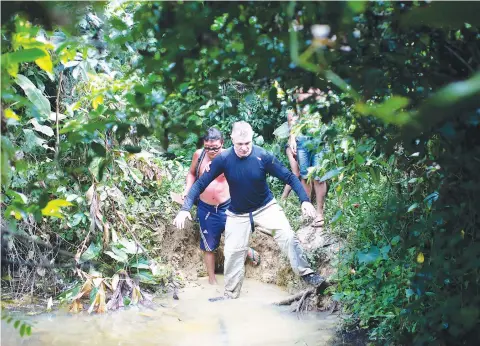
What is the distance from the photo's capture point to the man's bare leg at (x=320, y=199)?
6802 millimetres

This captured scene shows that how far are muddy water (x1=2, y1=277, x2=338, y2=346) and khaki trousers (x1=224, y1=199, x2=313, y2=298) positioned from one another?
0.93 feet

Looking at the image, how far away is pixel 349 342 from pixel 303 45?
3.79m

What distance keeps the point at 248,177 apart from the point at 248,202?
32cm

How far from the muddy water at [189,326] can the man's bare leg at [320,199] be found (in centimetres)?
109

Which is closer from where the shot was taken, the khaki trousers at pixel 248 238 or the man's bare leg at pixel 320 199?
the khaki trousers at pixel 248 238

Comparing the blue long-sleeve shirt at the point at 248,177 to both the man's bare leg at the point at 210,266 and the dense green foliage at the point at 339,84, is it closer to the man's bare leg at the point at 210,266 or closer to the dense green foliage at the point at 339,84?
the man's bare leg at the point at 210,266

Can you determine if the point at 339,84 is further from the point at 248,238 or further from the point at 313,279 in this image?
the point at 248,238

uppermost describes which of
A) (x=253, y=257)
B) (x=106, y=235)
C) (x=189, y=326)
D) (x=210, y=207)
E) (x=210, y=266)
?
(x=210, y=207)

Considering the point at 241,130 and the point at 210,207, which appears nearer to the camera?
the point at 241,130

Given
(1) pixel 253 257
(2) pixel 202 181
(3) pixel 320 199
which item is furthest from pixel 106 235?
(3) pixel 320 199

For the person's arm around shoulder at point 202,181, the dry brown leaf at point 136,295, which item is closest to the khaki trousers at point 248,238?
the person's arm around shoulder at point 202,181

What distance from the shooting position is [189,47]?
1640 millimetres

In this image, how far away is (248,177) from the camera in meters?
6.09

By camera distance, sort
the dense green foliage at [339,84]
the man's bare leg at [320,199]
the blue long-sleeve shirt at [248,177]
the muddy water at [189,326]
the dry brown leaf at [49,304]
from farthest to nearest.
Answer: the man's bare leg at [320,199], the blue long-sleeve shirt at [248,177], the dry brown leaf at [49,304], the muddy water at [189,326], the dense green foliage at [339,84]
